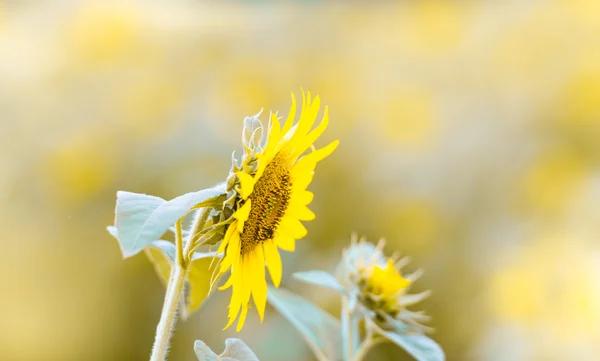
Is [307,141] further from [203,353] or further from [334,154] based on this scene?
[334,154]

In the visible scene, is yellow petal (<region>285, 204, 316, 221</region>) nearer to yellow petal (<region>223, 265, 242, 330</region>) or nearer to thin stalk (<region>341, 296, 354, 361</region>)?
yellow petal (<region>223, 265, 242, 330</region>)

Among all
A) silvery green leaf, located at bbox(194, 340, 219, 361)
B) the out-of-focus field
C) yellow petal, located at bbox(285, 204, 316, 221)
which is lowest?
silvery green leaf, located at bbox(194, 340, 219, 361)

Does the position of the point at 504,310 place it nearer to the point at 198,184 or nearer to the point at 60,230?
the point at 198,184

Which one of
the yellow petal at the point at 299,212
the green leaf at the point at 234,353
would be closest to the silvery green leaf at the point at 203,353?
the green leaf at the point at 234,353

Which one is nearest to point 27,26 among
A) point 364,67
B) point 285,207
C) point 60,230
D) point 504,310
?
point 60,230

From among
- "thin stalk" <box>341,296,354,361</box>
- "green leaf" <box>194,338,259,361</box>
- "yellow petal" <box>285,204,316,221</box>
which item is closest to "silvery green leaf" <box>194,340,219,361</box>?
"green leaf" <box>194,338,259,361</box>

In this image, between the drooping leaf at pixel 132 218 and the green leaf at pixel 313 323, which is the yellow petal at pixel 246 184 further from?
the green leaf at pixel 313 323

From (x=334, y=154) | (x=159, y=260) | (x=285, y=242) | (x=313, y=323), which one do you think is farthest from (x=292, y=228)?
(x=334, y=154)
